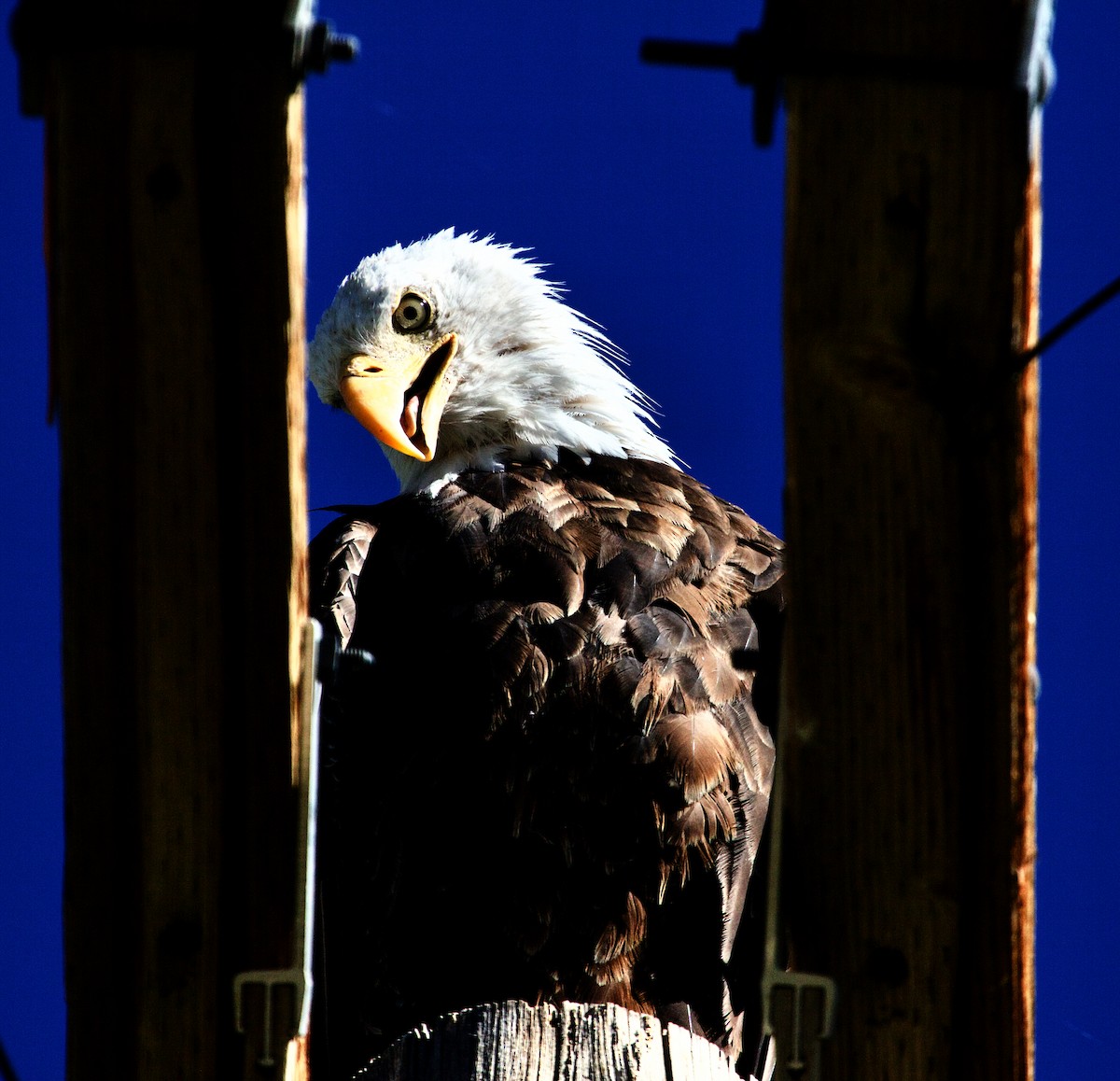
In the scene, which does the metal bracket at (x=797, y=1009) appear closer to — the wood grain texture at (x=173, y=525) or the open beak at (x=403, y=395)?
the wood grain texture at (x=173, y=525)

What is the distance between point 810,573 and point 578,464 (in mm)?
2024

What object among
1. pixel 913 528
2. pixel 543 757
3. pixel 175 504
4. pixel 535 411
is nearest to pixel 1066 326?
pixel 913 528

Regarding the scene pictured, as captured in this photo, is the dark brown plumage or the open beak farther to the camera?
the open beak

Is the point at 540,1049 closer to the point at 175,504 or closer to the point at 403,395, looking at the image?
the point at 175,504

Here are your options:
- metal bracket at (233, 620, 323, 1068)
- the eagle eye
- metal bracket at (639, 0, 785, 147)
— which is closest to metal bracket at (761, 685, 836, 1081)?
metal bracket at (233, 620, 323, 1068)

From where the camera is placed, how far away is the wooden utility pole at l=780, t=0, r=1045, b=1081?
1.54m

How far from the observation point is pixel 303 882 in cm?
171

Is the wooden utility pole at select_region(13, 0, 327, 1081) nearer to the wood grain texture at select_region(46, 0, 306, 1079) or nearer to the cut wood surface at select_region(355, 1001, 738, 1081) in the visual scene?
the wood grain texture at select_region(46, 0, 306, 1079)

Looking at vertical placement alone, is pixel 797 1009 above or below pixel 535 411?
below

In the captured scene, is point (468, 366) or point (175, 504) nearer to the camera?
point (175, 504)

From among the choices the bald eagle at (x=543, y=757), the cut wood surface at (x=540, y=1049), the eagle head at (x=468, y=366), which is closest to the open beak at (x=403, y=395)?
the eagle head at (x=468, y=366)

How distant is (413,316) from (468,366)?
7.7 inches

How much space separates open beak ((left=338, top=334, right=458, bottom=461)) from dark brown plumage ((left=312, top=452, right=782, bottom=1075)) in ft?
1.39

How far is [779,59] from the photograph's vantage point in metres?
1.54
